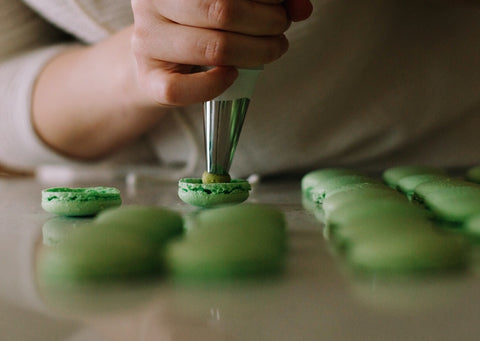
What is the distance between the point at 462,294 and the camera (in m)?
0.26

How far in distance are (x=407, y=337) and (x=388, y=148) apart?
0.68m

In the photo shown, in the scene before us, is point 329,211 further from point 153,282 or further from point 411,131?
point 411,131

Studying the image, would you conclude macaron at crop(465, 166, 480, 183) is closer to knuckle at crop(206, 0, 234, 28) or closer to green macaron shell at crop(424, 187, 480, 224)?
green macaron shell at crop(424, 187, 480, 224)

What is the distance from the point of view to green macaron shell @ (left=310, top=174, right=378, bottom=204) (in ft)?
1.66

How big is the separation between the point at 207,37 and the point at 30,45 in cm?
63

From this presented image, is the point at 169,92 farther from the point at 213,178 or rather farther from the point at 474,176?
the point at 474,176

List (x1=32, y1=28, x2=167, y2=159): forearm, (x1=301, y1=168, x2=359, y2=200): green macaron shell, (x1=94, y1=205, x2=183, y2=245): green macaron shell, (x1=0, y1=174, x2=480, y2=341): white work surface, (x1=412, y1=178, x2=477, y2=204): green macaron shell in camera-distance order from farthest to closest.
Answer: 1. (x1=32, y1=28, x2=167, y2=159): forearm
2. (x1=301, y1=168, x2=359, y2=200): green macaron shell
3. (x1=412, y1=178, x2=477, y2=204): green macaron shell
4. (x1=94, y1=205, x2=183, y2=245): green macaron shell
5. (x1=0, y1=174, x2=480, y2=341): white work surface

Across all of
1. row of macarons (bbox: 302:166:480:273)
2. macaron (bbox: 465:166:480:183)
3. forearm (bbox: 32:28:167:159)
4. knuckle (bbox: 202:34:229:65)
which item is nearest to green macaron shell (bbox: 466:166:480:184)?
macaron (bbox: 465:166:480:183)

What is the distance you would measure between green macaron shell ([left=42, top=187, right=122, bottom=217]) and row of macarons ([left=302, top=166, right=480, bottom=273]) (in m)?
0.19

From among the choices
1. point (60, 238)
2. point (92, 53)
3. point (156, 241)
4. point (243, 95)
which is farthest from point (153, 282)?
point (92, 53)

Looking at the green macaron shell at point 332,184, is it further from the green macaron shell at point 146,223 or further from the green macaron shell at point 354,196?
the green macaron shell at point 146,223

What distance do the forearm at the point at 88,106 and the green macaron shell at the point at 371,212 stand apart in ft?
1.47

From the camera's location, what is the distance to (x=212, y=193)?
19.9 inches

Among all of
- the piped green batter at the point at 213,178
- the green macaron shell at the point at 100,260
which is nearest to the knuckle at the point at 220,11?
the piped green batter at the point at 213,178
